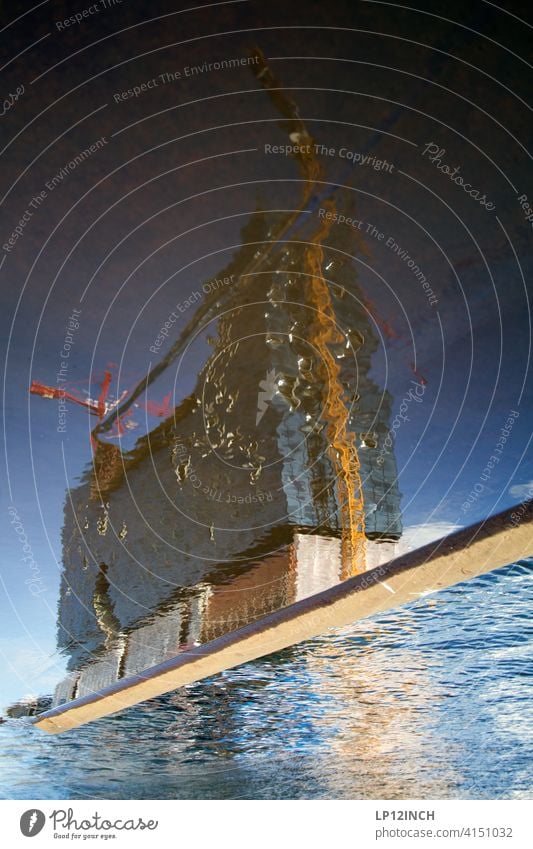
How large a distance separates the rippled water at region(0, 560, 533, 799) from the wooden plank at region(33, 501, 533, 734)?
0.93 feet

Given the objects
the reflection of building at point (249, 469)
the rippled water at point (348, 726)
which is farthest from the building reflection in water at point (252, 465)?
the rippled water at point (348, 726)

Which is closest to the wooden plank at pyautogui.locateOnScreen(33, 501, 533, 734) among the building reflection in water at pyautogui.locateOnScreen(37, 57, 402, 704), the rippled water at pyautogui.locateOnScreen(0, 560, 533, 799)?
the building reflection in water at pyautogui.locateOnScreen(37, 57, 402, 704)

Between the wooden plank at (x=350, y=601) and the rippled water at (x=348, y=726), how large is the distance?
283mm

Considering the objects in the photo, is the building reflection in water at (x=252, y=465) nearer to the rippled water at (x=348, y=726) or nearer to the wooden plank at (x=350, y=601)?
the wooden plank at (x=350, y=601)

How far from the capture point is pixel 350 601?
2443 millimetres

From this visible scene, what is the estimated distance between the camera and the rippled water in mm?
2998

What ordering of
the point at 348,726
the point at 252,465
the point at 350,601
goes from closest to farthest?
the point at 252,465 → the point at 350,601 → the point at 348,726

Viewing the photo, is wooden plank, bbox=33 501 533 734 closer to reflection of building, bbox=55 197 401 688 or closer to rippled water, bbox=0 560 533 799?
reflection of building, bbox=55 197 401 688

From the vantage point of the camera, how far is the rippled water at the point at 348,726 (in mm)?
2998

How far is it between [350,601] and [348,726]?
6.10 feet

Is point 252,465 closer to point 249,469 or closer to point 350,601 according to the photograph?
point 249,469

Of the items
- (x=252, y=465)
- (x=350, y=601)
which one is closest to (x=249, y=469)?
(x=252, y=465)

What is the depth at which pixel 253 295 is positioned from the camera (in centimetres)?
179
